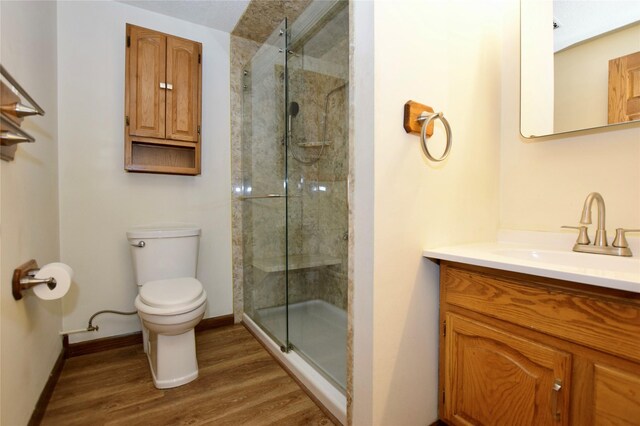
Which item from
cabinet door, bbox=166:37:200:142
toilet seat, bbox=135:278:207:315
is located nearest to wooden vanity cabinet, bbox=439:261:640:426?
toilet seat, bbox=135:278:207:315

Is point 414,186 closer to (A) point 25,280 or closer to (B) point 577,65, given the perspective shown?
(B) point 577,65

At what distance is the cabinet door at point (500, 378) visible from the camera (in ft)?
2.88

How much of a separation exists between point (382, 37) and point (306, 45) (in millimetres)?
1064

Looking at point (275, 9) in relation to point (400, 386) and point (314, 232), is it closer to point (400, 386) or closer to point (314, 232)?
point (314, 232)

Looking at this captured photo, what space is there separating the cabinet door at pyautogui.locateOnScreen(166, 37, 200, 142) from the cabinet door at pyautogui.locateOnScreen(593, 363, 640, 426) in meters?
2.25

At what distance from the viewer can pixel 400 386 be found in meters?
1.13

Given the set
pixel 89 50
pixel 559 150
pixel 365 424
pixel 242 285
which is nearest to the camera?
pixel 365 424

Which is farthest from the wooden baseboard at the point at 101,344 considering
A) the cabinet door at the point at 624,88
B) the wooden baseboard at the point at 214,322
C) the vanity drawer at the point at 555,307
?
the cabinet door at the point at 624,88

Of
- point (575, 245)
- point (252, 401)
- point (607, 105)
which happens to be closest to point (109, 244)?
point (252, 401)

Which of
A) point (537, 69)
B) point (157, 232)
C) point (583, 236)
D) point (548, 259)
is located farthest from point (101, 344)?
point (537, 69)

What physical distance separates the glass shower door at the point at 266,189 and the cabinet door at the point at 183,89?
0.41 metres

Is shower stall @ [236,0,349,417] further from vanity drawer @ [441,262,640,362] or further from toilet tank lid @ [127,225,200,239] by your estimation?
vanity drawer @ [441,262,640,362]

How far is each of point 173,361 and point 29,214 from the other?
965 mm

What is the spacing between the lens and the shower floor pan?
1.55 m
